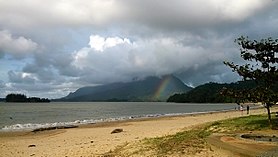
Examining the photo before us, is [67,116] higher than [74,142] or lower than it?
higher

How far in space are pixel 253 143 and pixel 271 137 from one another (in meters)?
3.51

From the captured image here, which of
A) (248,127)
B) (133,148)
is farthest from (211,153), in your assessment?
(248,127)

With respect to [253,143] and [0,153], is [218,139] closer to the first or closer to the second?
[253,143]

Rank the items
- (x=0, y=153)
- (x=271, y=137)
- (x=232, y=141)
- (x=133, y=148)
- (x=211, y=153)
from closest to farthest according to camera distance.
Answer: (x=211, y=153) < (x=232, y=141) < (x=133, y=148) < (x=271, y=137) < (x=0, y=153)

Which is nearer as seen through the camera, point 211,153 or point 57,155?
point 211,153

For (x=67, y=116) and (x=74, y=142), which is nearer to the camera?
(x=74, y=142)

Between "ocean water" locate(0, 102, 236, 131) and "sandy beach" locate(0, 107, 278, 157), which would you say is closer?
"sandy beach" locate(0, 107, 278, 157)

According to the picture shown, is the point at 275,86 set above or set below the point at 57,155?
above

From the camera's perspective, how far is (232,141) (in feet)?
51.8

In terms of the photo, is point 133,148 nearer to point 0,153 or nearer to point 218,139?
point 218,139

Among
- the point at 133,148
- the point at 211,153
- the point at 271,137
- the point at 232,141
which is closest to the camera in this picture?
the point at 211,153

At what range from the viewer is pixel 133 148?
A: 16.8m

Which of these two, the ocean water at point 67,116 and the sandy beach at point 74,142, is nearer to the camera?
the sandy beach at point 74,142

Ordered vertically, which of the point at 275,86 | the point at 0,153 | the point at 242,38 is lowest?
the point at 0,153
